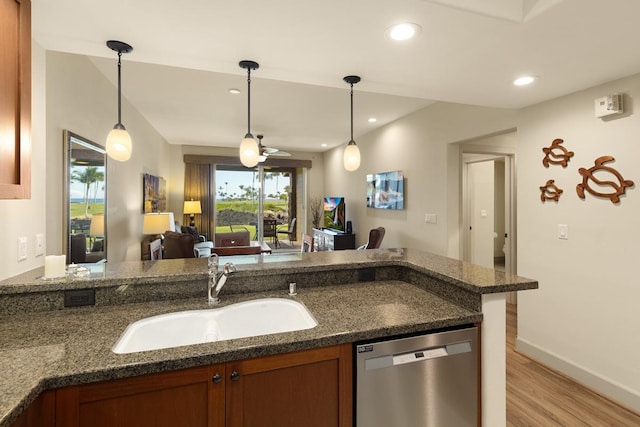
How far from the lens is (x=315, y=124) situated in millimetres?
5051

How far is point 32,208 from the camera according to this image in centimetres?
165

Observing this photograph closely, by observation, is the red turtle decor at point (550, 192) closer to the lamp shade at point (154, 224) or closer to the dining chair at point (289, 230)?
the lamp shade at point (154, 224)

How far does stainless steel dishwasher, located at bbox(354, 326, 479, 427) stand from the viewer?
4.19ft

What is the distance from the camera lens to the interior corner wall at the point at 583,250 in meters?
2.21

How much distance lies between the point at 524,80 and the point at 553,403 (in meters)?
2.33

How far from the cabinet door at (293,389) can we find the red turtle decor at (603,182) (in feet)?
7.72

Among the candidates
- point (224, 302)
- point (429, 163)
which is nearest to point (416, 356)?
point (224, 302)

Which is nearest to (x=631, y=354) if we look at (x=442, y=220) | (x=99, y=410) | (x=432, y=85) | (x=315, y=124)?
(x=442, y=220)

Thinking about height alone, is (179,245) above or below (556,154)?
below

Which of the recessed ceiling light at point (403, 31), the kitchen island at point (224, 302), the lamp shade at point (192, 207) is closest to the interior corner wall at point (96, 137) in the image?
the kitchen island at point (224, 302)

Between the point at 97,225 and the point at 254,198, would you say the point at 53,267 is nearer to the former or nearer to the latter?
the point at 97,225

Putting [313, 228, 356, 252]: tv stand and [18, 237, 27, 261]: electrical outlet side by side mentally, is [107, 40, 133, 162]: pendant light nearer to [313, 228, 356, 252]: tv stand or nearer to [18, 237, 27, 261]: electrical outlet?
[18, 237, 27, 261]: electrical outlet

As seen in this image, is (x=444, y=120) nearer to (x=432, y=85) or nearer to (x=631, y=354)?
(x=432, y=85)

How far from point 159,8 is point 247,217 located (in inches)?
246
